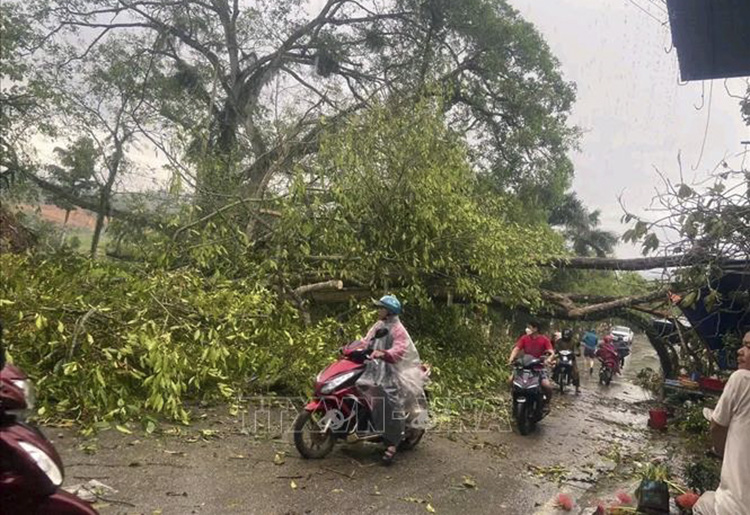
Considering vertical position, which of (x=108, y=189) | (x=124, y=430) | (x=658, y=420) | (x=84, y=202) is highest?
(x=108, y=189)

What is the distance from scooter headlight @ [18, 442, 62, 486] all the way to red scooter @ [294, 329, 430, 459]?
296 cm

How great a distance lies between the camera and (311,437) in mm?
4906

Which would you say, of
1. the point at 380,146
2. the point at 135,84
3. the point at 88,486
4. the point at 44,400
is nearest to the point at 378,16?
the point at 135,84

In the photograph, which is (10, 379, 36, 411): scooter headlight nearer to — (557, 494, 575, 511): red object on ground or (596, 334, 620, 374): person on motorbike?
(557, 494, 575, 511): red object on ground

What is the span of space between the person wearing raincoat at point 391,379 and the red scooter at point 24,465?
316 cm

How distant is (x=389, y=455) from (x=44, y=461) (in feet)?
11.5

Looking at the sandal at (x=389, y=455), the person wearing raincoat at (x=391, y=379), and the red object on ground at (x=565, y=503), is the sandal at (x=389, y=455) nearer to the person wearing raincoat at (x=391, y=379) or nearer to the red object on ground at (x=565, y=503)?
the person wearing raincoat at (x=391, y=379)

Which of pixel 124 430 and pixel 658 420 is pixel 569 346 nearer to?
pixel 658 420

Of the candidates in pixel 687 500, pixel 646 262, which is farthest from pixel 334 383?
pixel 646 262

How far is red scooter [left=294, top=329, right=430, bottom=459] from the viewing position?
4.80m

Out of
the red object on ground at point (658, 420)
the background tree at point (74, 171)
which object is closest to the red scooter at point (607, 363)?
the red object on ground at point (658, 420)

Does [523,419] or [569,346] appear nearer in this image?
[523,419]

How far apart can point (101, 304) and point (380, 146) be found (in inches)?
168

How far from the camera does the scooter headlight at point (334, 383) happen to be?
4.80 metres
